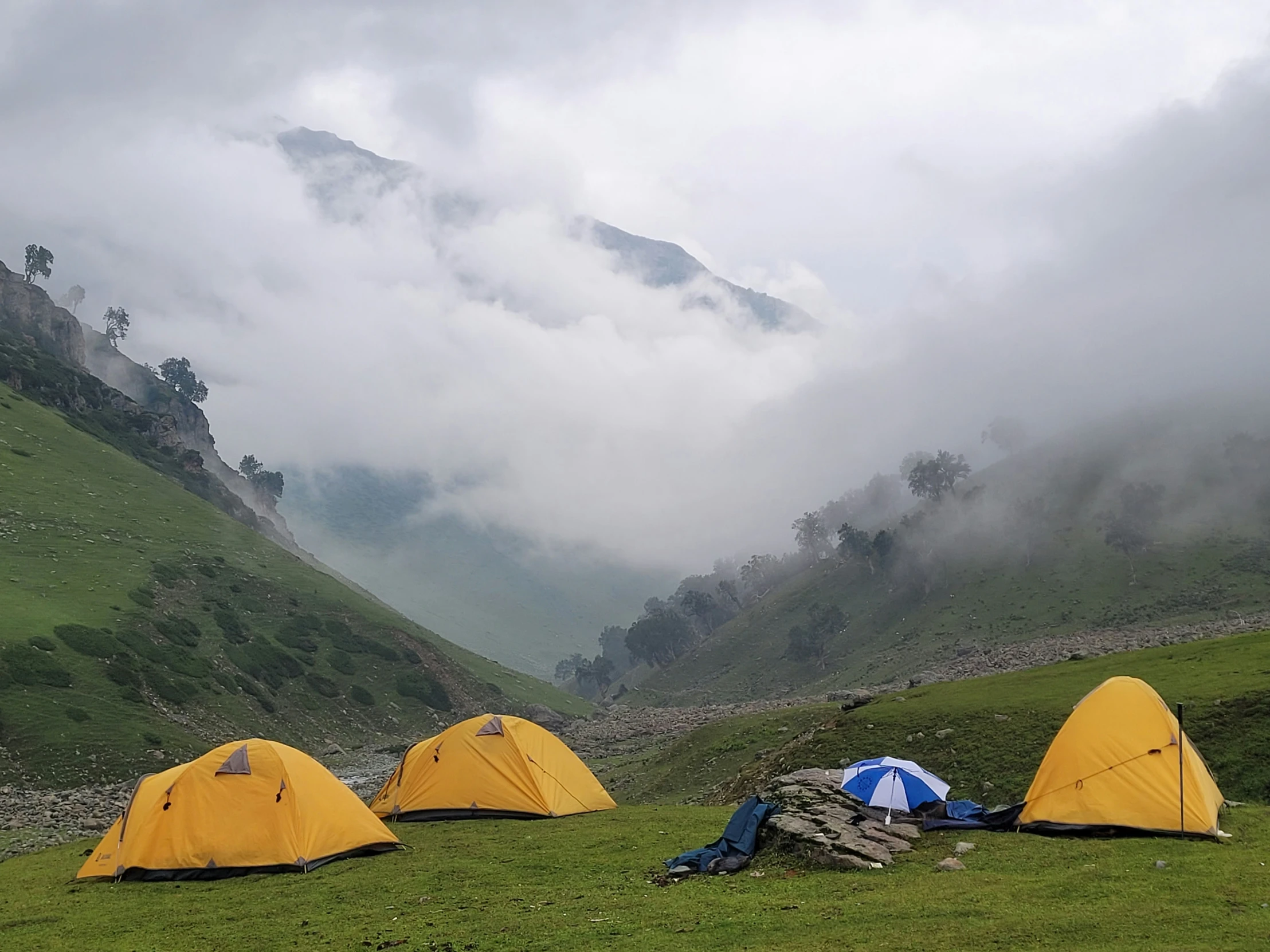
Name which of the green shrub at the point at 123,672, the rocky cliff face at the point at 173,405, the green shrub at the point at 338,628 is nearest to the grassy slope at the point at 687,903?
the green shrub at the point at 123,672

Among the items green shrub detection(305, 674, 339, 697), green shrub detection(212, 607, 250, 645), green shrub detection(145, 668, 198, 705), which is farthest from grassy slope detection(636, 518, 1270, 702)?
green shrub detection(145, 668, 198, 705)

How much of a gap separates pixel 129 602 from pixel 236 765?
60482mm

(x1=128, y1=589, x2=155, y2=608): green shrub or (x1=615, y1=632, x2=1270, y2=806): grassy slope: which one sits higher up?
(x1=128, y1=589, x2=155, y2=608): green shrub

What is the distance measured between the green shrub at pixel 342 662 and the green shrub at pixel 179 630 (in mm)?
13429

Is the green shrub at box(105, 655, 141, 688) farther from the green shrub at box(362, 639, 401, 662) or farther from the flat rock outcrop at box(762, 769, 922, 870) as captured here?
the flat rock outcrop at box(762, 769, 922, 870)

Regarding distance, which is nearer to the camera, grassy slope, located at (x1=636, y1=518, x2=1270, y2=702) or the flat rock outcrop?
the flat rock outcrop

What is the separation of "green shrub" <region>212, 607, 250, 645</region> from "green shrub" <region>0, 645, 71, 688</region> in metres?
21.9

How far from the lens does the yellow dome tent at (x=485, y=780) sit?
90.2 ft

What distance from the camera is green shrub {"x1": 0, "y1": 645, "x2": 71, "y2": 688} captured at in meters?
51.1

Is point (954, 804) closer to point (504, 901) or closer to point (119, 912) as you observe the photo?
point (504, 901)

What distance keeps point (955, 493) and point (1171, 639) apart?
4293 inches

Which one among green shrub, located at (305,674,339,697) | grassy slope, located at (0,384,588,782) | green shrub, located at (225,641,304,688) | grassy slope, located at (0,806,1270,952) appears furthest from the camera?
green shrub, located at (305,674,339,697)

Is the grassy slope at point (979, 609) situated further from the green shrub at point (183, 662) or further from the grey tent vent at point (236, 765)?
the grey tent vent at point (236, 765)

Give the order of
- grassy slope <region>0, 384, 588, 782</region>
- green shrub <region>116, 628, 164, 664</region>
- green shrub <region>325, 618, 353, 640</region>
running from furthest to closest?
green shrub <region>325, 618, 353, 640</region> < green shrub <region>116, 628, 164, 664</region> < grassy slope <region>0, 384, 588, 782</region>
